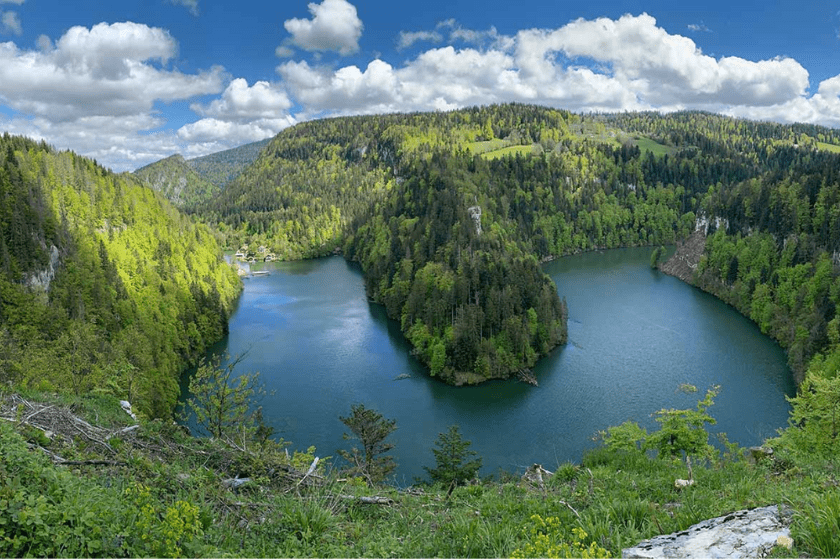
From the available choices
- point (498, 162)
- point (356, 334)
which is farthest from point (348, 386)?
point (498, 162)

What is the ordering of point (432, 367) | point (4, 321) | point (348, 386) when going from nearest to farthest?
point (4, 321), point (348, 386), point (432, 367)

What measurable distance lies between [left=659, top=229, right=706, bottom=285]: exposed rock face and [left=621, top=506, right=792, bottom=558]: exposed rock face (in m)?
104

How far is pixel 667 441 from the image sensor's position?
21297 millimetres

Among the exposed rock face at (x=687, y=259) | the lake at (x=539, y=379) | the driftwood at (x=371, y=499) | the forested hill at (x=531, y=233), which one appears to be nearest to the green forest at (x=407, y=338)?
the driftwood at (x=371, y=499)

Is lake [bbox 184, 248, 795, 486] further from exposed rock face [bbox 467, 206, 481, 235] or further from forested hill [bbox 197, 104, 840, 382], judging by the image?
exposed rock face [bbox 467, 206, 481, 235]

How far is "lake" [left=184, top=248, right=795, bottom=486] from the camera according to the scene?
4266 cm

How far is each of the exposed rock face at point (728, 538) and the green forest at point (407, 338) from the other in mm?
310

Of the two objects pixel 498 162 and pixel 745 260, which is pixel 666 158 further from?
pixel 745 260

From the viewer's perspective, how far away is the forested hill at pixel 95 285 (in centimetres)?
3538

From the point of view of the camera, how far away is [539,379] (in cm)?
5641

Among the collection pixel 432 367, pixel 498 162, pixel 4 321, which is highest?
pixel 498 162

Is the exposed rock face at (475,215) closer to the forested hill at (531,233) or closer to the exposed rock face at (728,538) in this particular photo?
the forested hill at (531,233)

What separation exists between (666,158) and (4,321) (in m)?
206

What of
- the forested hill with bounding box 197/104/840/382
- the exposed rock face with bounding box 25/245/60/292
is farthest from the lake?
the exposed rock face with bounding box 25/245/60/292
